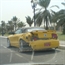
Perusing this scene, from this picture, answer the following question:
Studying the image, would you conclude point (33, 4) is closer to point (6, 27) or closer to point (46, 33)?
point (46, 33)

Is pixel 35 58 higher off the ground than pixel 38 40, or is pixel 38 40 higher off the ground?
pixel 38 40

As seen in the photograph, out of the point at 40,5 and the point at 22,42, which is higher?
the point at 40,5

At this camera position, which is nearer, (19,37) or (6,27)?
(19,37)

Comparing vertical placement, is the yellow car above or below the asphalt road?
above

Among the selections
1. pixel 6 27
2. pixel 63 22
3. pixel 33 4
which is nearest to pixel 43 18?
pixel 63 22

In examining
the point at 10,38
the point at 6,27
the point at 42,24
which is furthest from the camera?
the point at 6,27

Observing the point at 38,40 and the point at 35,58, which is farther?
the point at 38,40

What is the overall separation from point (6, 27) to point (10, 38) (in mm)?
61434

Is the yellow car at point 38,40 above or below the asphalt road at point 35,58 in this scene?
above

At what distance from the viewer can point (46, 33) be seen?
10.7 m

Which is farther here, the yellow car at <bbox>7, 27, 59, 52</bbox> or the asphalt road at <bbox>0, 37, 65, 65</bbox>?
the yellow car at <bbox>7, 27, 59, 52</bbox>

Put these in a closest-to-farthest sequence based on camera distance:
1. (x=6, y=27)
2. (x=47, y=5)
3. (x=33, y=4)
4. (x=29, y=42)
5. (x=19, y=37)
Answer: (x=29, y=42)
(x=19, y=37)
(x=33, y=4)
(x=47, y=5)
(x=6, y=27)

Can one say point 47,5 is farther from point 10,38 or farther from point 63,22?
point 10,38

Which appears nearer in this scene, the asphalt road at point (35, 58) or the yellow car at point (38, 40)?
the asphalt road at point (35, 58)
